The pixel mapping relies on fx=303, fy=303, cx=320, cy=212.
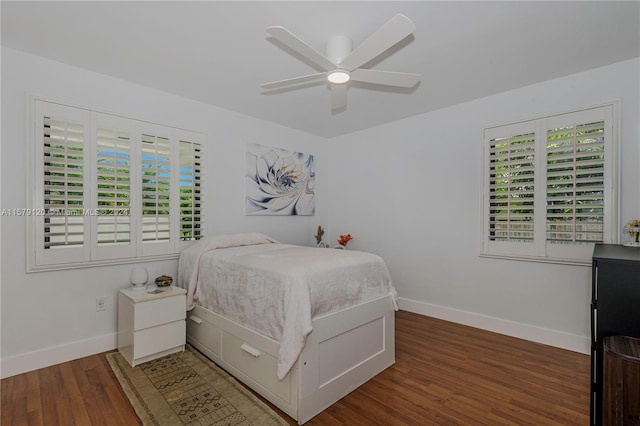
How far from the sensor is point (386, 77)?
2223mm

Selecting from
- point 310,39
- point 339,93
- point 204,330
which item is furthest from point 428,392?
point 310,39

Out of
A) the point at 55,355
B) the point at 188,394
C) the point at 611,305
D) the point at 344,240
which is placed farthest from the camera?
the point at 344,240

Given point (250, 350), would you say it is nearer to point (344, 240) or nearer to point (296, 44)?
point (296, 44)

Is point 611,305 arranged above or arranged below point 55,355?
above

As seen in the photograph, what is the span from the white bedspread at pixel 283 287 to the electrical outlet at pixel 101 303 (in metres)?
0.73

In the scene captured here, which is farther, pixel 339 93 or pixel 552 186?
pixel 552 186

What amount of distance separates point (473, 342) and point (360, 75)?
8.69 ft

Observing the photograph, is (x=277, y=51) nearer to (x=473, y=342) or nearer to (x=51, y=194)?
(x=51, y=194)

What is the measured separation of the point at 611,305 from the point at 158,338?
9.98ft

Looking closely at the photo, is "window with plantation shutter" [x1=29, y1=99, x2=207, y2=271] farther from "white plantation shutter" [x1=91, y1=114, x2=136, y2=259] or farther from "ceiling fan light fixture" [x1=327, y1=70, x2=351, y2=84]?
"ceiling fan light fixture" [x1=327, y1=70, x2=351, y2=84]

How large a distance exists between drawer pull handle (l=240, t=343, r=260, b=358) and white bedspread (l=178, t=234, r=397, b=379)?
5.3 inches

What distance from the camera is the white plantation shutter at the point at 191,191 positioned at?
3.20 meters

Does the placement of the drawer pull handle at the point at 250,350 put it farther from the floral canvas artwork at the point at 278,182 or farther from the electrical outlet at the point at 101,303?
the floral canvas artwork at the point at 278,182

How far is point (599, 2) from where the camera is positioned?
181 centimetres
